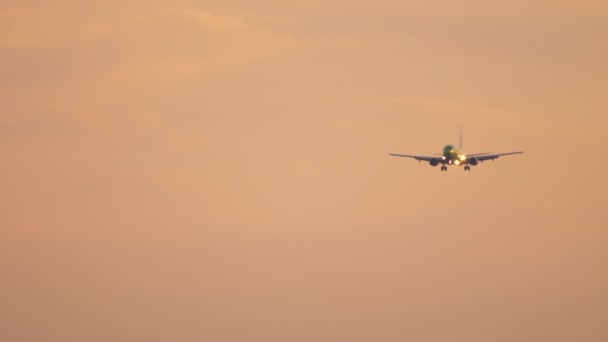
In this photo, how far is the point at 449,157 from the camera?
655 ft
